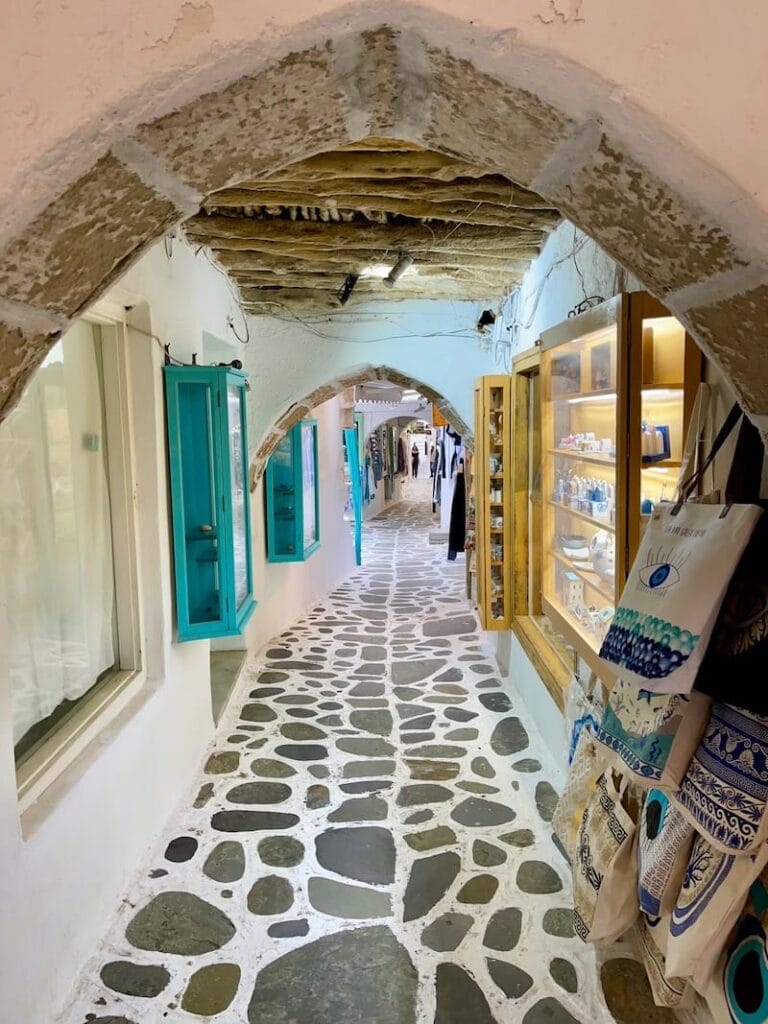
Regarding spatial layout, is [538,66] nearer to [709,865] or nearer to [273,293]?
[709,865]

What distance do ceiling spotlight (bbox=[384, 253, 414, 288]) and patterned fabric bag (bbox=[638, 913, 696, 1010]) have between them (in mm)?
3027

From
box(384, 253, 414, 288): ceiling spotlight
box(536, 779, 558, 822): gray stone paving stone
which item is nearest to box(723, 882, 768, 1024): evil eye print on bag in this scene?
box(536, 779, 558, 822): gray stone paving stone

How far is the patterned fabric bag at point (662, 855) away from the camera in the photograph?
1597mm

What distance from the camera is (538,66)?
730mm

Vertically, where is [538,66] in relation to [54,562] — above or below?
above

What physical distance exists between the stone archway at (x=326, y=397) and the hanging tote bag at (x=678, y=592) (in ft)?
12.5

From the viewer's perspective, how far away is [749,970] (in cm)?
139

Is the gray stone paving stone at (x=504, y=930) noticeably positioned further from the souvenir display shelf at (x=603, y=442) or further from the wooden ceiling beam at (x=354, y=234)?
the wooden ceiling beam at (x=354, y=234)

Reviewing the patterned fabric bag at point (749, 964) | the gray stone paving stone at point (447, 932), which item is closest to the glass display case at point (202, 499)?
the gray stone paving stone at point (447, 932)

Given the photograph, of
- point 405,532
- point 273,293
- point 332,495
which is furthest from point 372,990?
point 405,532

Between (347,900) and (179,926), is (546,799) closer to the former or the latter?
(347,900)

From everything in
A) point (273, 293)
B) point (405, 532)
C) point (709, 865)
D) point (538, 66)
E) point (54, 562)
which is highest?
point (273, 293)

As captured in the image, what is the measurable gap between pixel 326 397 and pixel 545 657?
2.71 m

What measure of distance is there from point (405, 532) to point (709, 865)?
437 inches
